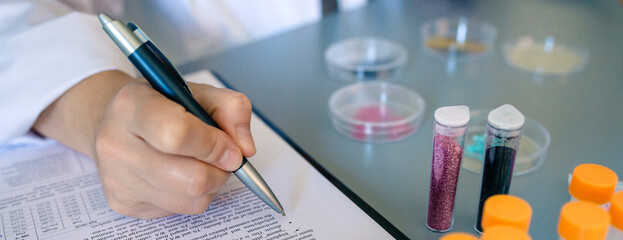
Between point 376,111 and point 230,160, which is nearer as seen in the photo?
point 230,160

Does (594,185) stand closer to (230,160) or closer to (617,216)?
(617,216)

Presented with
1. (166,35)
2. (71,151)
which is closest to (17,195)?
(71,151)

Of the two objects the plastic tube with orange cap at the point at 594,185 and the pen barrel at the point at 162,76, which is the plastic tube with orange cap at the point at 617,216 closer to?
the plastic tube with orange cap at the point at 594,185

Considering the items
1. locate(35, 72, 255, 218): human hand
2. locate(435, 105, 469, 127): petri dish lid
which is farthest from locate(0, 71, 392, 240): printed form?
locate(435, 105, 469, 127): petri dish lid

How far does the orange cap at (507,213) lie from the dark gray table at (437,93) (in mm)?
131

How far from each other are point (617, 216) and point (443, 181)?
0.46ft

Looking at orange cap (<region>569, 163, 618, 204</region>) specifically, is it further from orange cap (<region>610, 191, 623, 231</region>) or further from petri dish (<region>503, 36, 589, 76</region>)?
petri dish (<region>503, 36, 589, 76</region>)

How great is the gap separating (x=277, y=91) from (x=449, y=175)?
365 mm

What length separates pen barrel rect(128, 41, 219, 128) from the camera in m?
0.44

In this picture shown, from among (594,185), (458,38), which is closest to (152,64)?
(594,185)

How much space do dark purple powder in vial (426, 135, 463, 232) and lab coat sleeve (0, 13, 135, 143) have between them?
0.43m

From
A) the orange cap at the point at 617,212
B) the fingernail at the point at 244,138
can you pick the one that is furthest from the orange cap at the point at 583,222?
the fingernail at the point at 244,138

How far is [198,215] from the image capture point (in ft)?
1.68

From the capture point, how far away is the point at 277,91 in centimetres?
77
